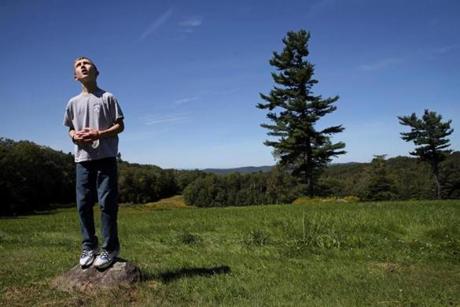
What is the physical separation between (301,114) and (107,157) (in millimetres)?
37396

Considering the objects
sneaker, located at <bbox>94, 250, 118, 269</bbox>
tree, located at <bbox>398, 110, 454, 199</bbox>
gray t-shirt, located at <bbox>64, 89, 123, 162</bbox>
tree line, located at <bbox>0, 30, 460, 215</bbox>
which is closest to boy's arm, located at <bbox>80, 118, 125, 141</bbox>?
gray t-shirt, located at <bbox>64, 89, 123, 162</bbox>

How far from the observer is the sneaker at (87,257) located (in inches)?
227

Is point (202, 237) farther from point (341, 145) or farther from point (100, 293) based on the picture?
point (341, 145)

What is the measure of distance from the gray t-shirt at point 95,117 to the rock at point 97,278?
1429mm

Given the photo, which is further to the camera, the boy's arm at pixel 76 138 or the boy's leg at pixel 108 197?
the boy's leg at pixel 108 197

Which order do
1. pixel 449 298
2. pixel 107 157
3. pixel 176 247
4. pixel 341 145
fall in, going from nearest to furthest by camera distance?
pixel 449 298
pixel 107 157
pixel 176 247
pixel 341 145

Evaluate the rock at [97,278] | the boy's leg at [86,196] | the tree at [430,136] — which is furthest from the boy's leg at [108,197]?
the tree at [430,136]

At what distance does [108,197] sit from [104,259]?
2.59 feet

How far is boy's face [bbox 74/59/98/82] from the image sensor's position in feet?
19.4

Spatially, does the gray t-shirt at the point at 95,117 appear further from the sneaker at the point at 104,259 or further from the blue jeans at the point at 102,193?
the sneaker at the point at 104,259

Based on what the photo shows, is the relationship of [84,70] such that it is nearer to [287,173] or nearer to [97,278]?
[97,278]

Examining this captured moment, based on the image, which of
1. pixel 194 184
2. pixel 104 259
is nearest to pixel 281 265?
pixel 104 259

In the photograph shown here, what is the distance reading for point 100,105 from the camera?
5906 mm

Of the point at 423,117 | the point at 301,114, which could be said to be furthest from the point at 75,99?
the point at 423,117
